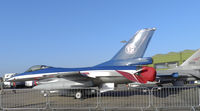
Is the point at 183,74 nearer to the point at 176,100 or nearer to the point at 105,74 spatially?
the point at 176,100

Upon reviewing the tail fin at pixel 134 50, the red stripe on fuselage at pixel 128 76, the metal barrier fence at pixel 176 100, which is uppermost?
the tail fin at pixel 134 50

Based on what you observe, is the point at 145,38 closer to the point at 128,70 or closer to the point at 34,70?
the point at 128,70

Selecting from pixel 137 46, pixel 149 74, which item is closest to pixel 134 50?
pixel 137 46

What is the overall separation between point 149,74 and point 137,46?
4.16m

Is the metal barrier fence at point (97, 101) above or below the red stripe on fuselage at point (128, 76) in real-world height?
below

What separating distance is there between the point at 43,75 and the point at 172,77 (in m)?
11.7

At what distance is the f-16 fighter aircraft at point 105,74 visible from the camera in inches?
420

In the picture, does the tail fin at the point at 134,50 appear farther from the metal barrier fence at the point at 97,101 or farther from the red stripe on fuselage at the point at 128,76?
the metal barrier fence at the point at 97,101

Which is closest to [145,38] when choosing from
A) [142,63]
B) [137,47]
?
[137,47]

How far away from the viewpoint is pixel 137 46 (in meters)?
13.7

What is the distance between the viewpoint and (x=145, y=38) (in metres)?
14.0

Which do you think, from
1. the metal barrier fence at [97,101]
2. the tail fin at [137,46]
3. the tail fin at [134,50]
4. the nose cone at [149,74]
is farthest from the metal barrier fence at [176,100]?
the tail fin at [137,46]

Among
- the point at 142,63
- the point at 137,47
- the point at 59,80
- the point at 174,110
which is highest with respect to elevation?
the point at 137,47

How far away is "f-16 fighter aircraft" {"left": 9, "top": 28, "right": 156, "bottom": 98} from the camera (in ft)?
35.0
